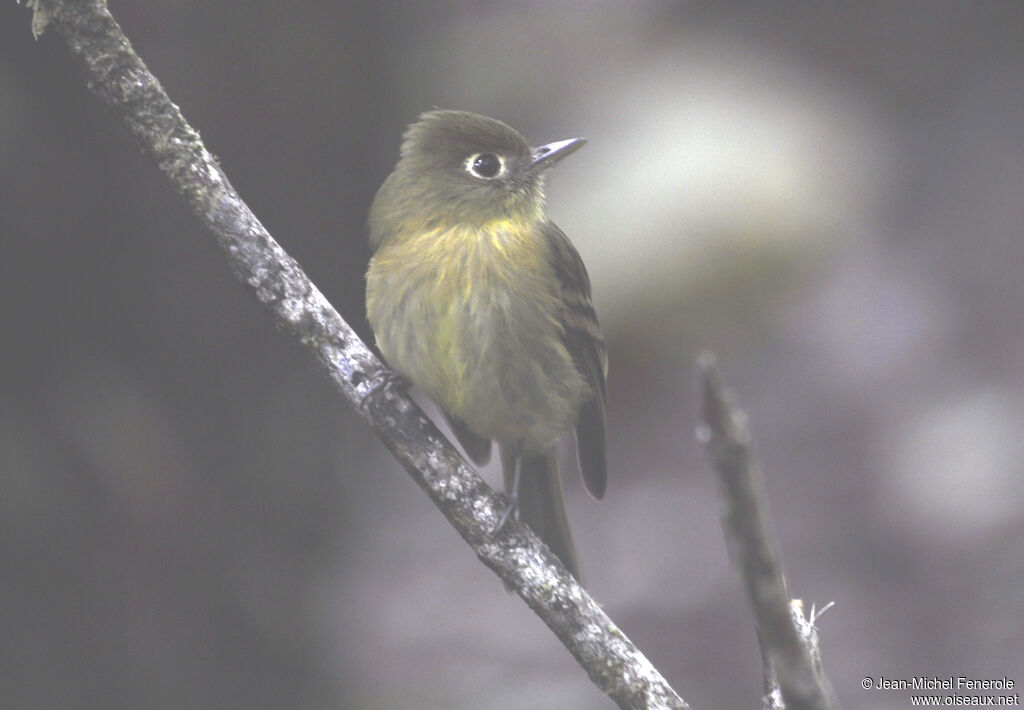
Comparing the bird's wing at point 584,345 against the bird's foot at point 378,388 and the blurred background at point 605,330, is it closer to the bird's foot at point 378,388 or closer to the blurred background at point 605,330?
the bird's foot at point 378,388

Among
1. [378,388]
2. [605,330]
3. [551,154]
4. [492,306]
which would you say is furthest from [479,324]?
[605,330]

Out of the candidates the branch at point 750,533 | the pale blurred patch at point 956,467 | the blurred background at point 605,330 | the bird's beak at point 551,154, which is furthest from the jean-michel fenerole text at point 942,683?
the branch at point 750,533

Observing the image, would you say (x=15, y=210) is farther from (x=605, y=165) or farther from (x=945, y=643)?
(x=945, y=643)

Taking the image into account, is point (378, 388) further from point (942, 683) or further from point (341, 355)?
point (942, 683)

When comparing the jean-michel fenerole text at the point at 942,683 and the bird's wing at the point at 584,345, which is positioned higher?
the bird's wing at the point at 584,345

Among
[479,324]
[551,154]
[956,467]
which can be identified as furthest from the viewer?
[956,467]

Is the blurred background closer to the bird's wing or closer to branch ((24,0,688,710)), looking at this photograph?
the bird's wing

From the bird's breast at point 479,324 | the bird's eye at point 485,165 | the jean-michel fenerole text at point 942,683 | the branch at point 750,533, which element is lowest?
the branch at point 750,533
